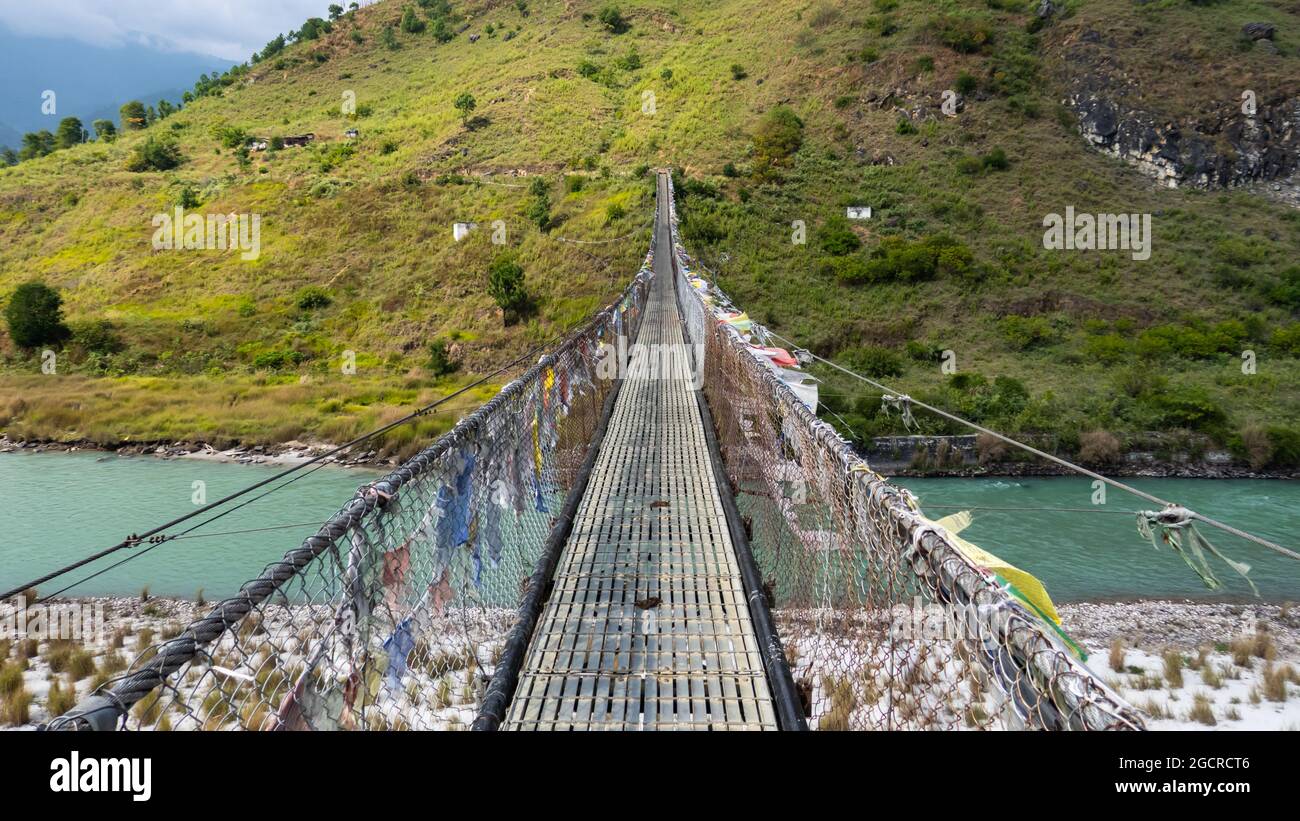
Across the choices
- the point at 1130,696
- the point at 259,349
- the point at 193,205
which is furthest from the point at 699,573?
the point at 193,205

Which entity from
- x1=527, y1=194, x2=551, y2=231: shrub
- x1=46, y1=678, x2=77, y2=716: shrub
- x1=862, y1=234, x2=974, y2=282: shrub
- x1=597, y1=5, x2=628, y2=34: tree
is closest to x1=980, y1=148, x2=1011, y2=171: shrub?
x1=862, y1=234, x2=974, y2=282: shrub

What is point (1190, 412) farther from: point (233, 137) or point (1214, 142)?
point (233, 137)

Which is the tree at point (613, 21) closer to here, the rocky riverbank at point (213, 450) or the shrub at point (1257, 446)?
the rocky riverbank at point (213, 450)

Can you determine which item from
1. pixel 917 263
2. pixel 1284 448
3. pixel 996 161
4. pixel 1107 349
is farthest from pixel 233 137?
pixel 1284 448

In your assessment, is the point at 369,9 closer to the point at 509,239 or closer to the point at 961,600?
Answer: the point at 509,239

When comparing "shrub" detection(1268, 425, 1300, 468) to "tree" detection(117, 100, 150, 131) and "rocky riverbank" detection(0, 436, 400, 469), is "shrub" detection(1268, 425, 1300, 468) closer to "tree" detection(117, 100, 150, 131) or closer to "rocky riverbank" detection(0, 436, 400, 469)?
"rocky riverbank" detection(0, 436, 400, 469)

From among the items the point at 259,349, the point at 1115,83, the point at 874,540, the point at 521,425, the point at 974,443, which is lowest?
the point at 974,443
